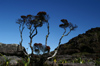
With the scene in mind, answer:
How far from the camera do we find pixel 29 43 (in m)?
17.8

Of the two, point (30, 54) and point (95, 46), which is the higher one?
point (95, 46)

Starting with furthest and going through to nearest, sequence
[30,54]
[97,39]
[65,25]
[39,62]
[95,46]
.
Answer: [97,39] → [95,46] → [65,25] → [30,54] → [39,62]

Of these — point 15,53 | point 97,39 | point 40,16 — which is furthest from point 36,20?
point 97,39

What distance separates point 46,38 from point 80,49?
2678 cm

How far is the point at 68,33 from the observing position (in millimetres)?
19547

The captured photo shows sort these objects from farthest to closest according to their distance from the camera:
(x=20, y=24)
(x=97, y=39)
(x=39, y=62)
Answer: (x=97, y=39), (x=20, y=24), (x=39, y=62)

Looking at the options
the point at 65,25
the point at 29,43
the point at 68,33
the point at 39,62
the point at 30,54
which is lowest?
the point at 39,62

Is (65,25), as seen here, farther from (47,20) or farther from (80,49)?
(80,49)

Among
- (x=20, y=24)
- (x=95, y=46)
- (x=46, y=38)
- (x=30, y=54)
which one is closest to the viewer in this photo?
(x=46, y=38)

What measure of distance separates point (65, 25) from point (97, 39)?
26370 millimetres

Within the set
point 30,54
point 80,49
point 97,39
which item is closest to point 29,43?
point 30,54

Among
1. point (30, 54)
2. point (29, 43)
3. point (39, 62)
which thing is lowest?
point (39, 62)

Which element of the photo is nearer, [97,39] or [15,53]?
[15,53]

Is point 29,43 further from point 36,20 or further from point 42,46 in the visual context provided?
point 42,46
